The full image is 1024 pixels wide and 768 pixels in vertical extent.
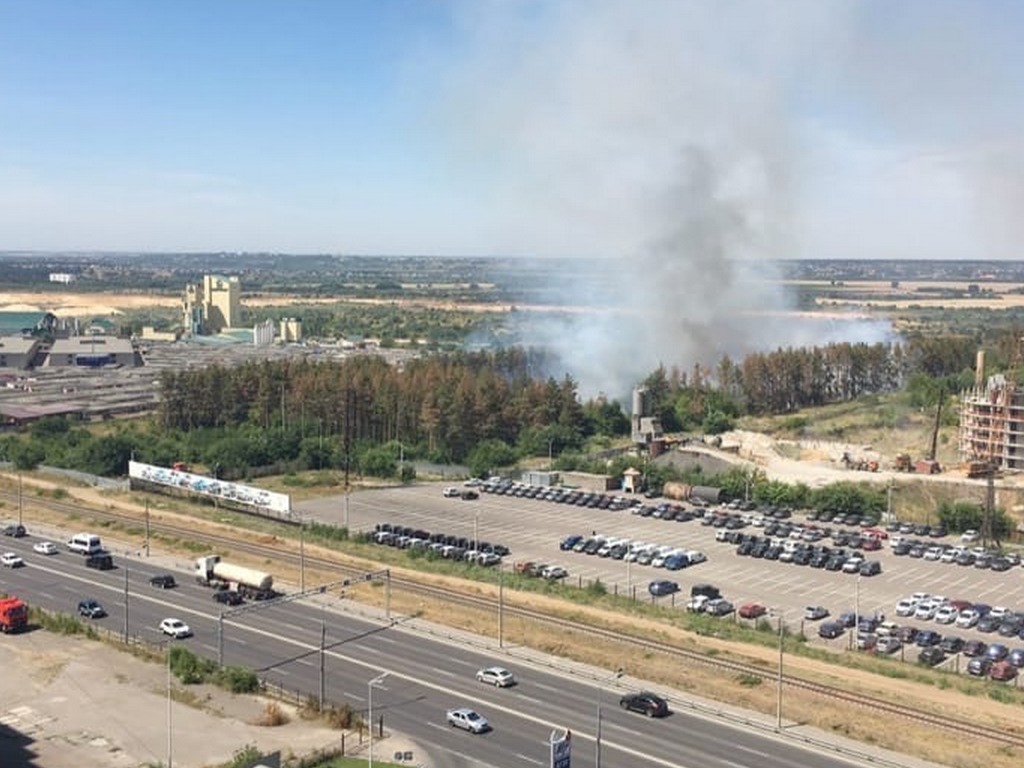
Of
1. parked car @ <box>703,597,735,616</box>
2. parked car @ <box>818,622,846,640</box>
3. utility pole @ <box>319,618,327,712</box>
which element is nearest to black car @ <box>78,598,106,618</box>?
utility pole @ <box>319,618,327,712</box>

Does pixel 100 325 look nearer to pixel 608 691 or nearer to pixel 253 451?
pixel 253 451

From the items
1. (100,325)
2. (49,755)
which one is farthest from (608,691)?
(100,325)

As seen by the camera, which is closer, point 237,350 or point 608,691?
point 608,691

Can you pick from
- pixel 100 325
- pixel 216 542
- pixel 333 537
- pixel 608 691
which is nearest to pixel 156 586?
pixel 216 542

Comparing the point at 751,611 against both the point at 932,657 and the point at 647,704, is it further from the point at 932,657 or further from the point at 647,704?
the point at 647,704

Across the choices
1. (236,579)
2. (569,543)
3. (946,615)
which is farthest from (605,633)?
(569,543)

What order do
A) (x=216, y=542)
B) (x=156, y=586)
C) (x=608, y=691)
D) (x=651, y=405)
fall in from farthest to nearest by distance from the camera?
(x=651, y=405) < (x=216, y=542) < (x=156, y=586) < (x=608, y=691)

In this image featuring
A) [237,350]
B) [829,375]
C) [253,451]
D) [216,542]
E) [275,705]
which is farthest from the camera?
[237,350]
